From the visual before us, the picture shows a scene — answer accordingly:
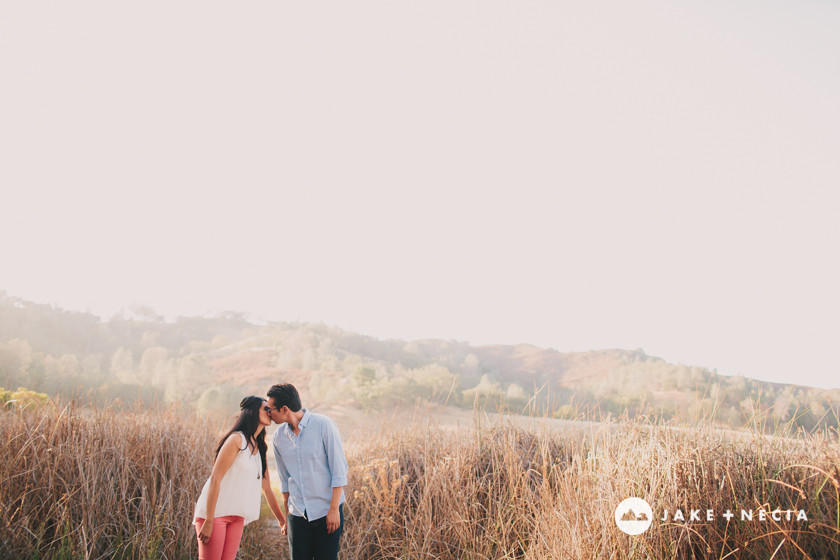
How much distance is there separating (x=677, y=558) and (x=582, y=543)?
66cm

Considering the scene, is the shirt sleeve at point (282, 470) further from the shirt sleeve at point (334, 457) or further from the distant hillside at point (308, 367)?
the distant hillside at point (308, 367)

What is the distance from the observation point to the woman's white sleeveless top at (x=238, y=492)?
3.38 m

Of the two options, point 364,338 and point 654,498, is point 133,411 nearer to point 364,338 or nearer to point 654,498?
point 654,498

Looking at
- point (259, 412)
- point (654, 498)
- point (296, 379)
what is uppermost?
point (259, 412)

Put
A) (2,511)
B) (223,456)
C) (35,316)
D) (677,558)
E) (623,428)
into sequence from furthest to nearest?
(35,316) → (623,428) → (2,511) → (677,558) → (223,456)

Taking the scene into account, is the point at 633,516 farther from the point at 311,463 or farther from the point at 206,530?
the point at 206,530

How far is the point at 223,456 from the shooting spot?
329 cm

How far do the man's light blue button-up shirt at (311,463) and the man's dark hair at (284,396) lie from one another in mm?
131

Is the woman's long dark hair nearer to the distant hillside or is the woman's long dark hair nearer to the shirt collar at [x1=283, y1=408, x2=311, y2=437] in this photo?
the shirt collar at [x1=283, y1=408, x2=311, y2=437]

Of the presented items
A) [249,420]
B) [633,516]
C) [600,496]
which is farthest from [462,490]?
[249,420]

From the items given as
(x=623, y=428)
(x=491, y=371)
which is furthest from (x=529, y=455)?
(x=491, y=371)

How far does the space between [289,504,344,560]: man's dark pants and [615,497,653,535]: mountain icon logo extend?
2085mm

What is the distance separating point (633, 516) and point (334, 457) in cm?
228

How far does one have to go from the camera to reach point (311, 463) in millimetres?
3477
